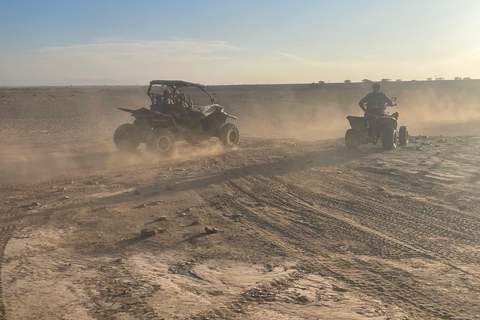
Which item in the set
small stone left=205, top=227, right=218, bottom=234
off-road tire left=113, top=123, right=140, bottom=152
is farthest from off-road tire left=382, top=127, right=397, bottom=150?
small stone left=205, top=227, right=218, bottom=234

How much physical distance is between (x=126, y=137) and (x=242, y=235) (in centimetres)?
703

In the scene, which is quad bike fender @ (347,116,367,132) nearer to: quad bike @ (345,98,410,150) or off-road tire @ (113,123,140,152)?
quad bike @ (345,98,410,150)

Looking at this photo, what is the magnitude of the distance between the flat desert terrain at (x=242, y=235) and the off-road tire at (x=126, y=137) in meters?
0.39

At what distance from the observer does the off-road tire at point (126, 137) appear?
1131 cm

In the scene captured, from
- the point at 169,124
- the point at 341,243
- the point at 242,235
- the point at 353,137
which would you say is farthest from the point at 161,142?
the point at 341,243

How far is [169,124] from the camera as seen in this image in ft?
36.7

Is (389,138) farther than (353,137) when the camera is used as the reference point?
No

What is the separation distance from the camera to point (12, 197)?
7035mm

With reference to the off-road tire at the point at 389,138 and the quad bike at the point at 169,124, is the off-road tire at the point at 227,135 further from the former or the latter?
the off-road tire at the point at 389,138

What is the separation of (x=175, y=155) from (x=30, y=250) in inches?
261

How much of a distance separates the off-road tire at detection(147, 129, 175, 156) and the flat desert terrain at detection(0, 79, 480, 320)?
34 cm

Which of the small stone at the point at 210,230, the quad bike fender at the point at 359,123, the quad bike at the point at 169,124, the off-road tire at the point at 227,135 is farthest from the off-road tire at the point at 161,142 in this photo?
the small stone at the point at 210,230

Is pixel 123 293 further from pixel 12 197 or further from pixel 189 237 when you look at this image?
pixel 12 197

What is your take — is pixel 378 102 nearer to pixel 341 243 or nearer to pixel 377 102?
pixel 377 102
